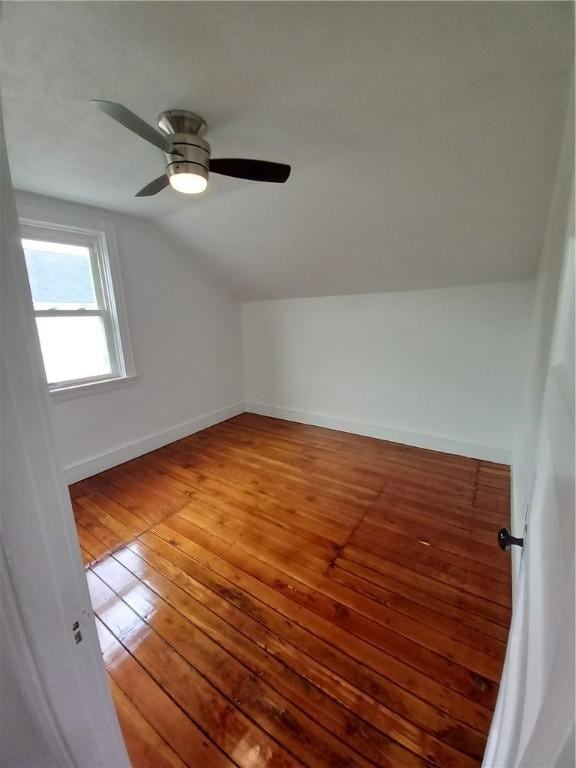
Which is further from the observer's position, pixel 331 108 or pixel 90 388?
pixel 90 388

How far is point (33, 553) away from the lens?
495 millimetres

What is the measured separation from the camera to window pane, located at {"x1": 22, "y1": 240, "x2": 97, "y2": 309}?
2301 millimetres

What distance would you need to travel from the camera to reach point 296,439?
3395 mm

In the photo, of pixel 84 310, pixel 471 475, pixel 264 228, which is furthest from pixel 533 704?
pixel 84 310

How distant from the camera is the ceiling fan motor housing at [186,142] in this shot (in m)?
1.39

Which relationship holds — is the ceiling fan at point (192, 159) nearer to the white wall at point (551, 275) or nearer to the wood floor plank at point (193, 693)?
the white wall at point (551, 275)

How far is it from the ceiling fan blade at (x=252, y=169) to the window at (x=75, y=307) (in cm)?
171

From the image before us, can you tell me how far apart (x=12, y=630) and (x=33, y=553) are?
105mm

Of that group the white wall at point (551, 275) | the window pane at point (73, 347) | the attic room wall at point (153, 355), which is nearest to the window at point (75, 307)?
the window pane at point (73, 347)

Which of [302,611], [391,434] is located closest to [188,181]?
[302,611]

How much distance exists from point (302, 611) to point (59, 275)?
9.55 ft

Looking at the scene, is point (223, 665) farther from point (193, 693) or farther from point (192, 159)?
point (192, 159)

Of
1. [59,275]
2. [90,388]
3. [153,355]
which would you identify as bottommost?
[90,388]

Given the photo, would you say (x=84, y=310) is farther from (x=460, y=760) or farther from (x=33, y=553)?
(x=460, y=760)
